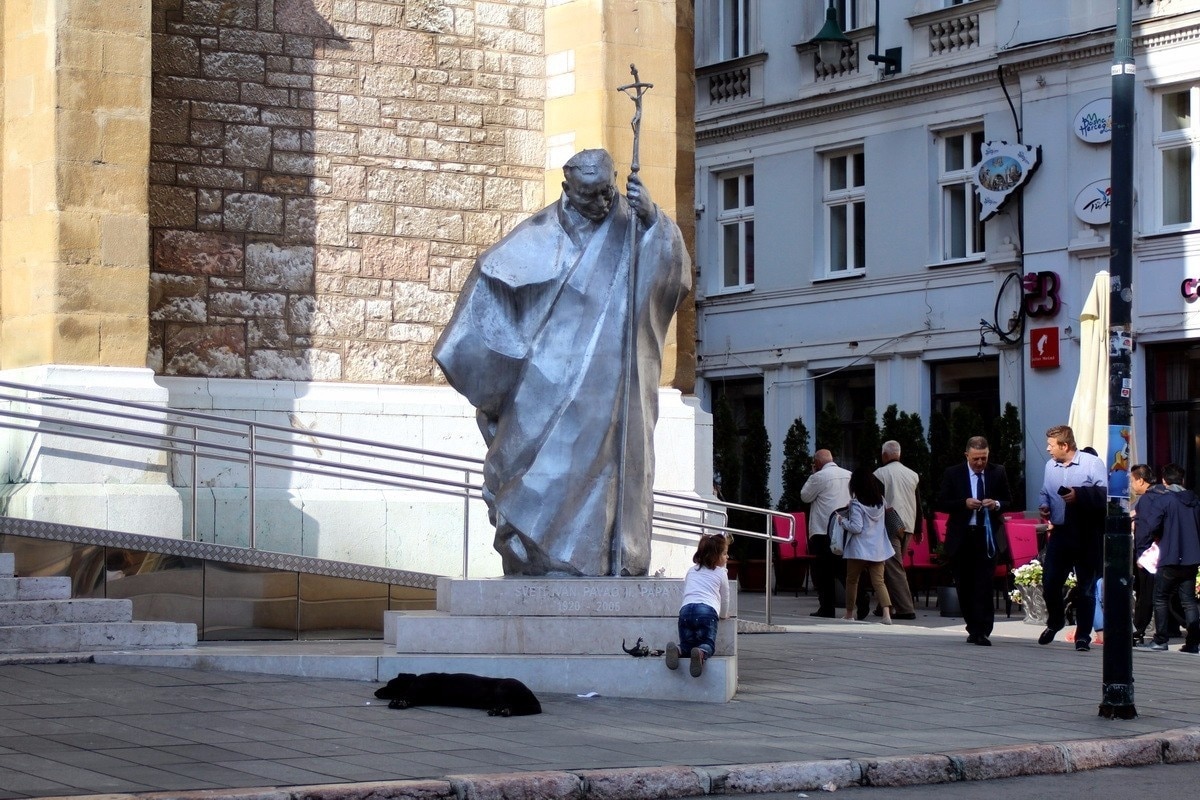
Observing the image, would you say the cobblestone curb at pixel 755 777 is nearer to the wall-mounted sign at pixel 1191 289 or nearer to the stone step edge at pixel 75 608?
the stone step edge at pixel 75 608

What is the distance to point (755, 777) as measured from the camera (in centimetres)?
837

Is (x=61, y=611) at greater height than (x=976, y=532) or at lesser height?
lesser

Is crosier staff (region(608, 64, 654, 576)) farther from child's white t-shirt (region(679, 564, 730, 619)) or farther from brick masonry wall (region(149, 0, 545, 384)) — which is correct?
brick masonry wall (region(149, 0, 545, 384))

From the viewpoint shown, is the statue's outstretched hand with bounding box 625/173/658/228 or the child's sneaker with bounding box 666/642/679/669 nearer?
the child's sneaker with bounding box 666/642/679/669

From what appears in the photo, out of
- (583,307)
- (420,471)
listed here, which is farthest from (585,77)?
(583,307)

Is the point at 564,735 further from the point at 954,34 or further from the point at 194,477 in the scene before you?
the point at 954,34

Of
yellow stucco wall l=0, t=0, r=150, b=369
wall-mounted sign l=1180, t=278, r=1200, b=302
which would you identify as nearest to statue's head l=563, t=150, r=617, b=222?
yellow stucco wall l=0, t=0, r=150, b=369

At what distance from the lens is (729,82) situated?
34125mm

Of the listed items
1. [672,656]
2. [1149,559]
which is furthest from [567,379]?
[1149,559]

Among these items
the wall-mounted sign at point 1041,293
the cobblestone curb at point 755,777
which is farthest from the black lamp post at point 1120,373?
the wall-mounted sign at point 1041,293

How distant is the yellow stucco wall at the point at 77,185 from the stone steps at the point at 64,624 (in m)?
3.04

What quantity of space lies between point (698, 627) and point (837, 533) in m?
9.09

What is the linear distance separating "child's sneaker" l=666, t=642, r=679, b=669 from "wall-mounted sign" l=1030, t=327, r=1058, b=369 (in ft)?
61.3

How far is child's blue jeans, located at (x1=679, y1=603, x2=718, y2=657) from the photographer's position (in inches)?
424
